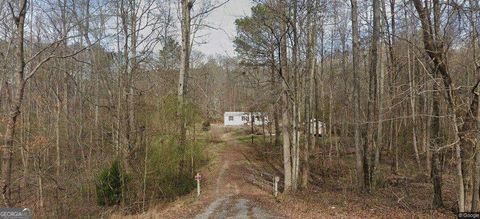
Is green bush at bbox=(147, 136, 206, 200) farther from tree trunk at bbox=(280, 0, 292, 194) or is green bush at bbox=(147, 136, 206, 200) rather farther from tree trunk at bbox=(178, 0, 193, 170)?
tree trunk at bbox=(280, 0, 292, 194)

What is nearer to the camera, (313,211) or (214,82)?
(313,211)

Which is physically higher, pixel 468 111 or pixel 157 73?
pixel 157 73

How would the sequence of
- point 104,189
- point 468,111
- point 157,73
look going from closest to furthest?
point 468,111, point 104,189, point 157,73

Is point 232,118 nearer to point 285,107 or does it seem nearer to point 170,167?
point 285,107

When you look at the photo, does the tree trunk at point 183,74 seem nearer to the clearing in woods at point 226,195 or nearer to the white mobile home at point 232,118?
the clearing in woods at point 226,195

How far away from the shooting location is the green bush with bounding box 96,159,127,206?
15.4m

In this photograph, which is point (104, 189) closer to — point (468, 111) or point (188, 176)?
point (188, 176)

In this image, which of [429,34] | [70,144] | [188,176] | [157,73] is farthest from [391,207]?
[70,144]

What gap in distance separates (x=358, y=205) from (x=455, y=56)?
17.9 feet

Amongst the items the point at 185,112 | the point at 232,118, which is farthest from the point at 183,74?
the point at 232,118

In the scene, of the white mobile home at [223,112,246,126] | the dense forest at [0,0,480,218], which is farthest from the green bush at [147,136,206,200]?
the white mobile home at [223,112,246,126]

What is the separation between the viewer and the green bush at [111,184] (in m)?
15.4

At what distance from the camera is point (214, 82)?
214 feet

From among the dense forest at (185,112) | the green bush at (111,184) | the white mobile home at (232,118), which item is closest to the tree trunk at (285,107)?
the dense forest at (185,112)
